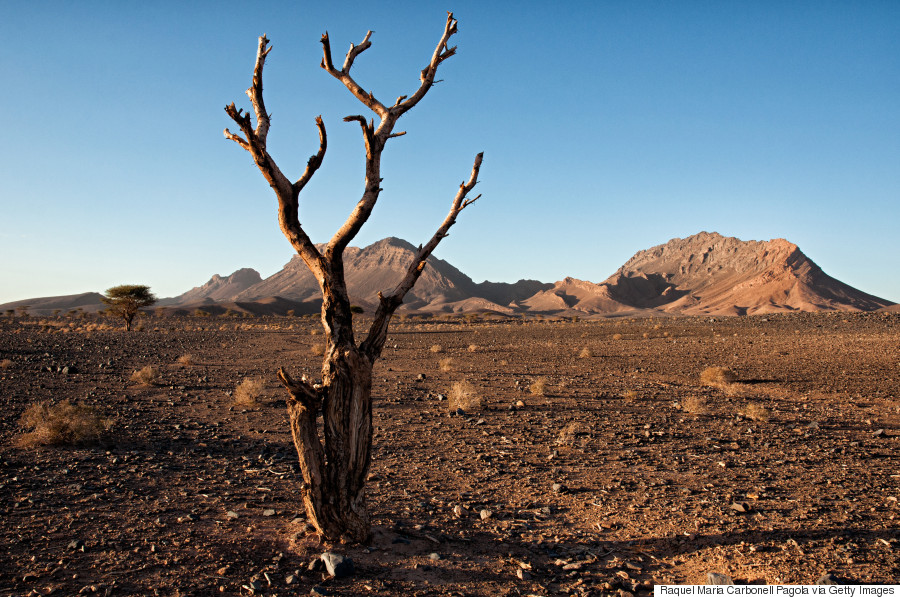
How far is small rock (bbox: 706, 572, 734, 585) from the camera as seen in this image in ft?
15.3

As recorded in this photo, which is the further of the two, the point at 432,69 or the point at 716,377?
the point at 716,377

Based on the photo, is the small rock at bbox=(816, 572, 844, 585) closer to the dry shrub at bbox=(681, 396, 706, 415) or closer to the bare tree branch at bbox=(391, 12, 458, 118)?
the bare tree branch at bbox=(391, 12, 458, 118)

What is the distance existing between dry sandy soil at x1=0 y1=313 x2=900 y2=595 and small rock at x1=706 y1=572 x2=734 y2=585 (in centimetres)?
12

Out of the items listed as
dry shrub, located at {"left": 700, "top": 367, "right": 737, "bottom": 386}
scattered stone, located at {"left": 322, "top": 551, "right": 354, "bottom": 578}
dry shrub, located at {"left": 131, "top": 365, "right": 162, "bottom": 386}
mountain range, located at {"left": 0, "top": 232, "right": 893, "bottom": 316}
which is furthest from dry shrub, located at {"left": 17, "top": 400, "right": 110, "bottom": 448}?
mountain range, located at {"left": 0, "top": 232, "right": 893, "bottom": 316}

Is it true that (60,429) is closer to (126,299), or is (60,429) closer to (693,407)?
(693,407)

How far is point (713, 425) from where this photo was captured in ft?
36.3

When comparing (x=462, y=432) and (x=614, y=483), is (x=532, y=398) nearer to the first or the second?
(x=462, y=432)

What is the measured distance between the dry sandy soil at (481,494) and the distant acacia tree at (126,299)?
1192 inches

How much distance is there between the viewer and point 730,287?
153875 mm

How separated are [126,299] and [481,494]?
44.2 m

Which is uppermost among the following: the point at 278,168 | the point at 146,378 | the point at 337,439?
the point at 278,168

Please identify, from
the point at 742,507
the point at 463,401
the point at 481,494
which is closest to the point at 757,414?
the point at 742,507

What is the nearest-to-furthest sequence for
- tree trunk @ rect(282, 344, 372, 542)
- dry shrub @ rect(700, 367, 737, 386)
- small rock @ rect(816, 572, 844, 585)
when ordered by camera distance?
small rock @ rect(816, 572, 844, 585)
tree trunk @ rect(282, 344, 372, 542)
dry shrub @ rect(700, 367, 737, 386)

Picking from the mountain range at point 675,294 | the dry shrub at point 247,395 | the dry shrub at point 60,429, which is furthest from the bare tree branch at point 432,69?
the mountain range at point 675,294
